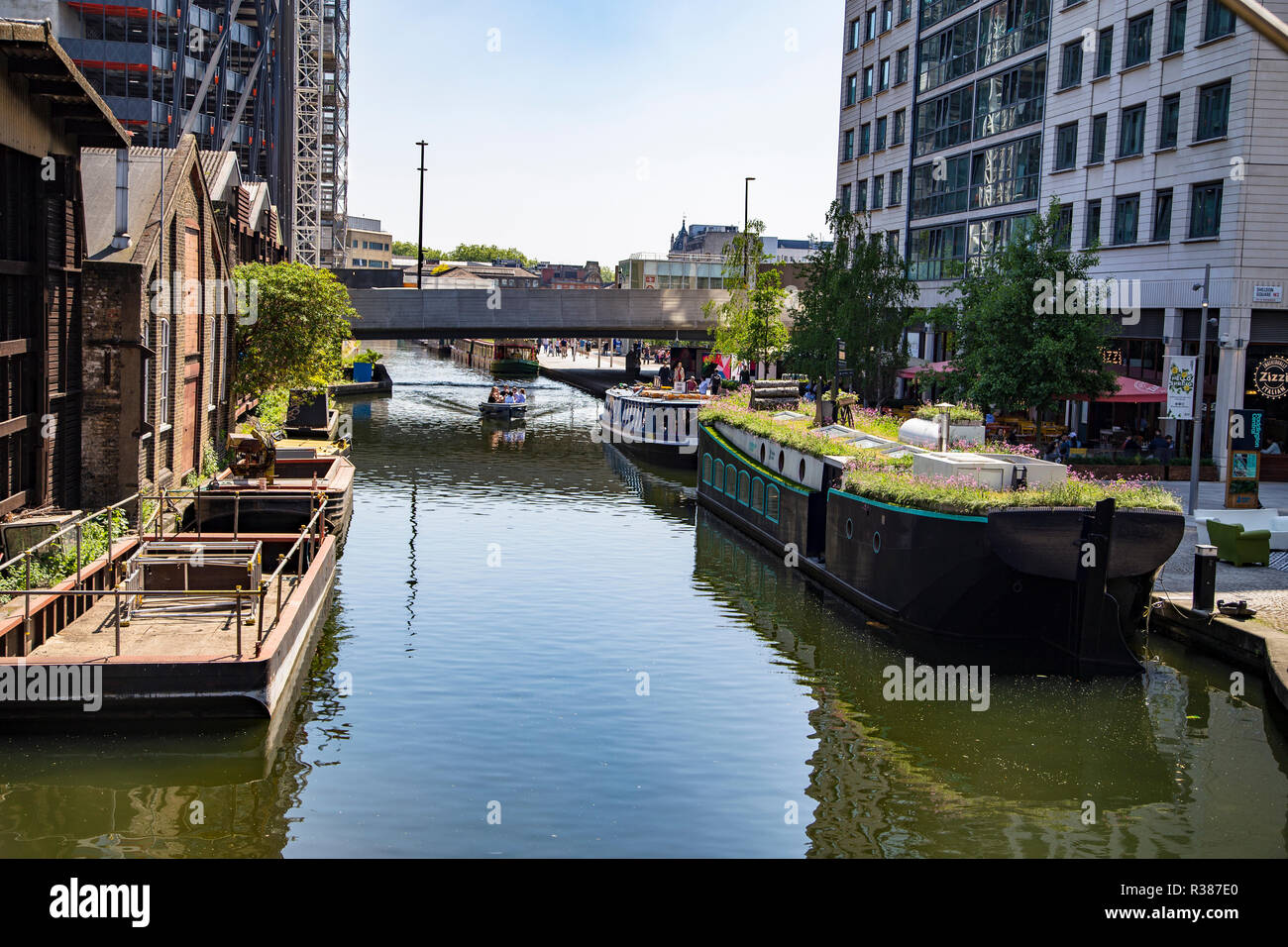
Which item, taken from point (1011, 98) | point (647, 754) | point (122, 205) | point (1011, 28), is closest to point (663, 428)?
point (1011, 98)

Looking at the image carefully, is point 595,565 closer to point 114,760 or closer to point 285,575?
point 285,575

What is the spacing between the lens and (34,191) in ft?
70.1

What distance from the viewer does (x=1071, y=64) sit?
48062 millimetres

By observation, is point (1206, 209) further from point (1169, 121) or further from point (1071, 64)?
point (1071, 64)

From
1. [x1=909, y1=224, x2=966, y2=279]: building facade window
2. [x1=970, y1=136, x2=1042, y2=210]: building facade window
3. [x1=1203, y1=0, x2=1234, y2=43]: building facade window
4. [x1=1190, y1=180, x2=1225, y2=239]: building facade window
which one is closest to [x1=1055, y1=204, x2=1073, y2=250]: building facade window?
[x1=970, y1=136, x2=1042, y2=210]: building facade window

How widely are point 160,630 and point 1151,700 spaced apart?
1521cm

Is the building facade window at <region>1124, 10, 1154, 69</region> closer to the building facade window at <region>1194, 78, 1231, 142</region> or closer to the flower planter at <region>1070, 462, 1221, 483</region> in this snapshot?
the building facade window at <region>1194, 78, 1231, 142</region>

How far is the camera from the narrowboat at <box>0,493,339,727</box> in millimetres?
16016

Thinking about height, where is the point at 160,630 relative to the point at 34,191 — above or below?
below

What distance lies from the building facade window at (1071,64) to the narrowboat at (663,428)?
1851 cm

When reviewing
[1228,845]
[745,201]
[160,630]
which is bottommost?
[1228,845]
